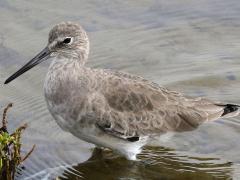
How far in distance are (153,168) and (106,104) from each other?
104cm

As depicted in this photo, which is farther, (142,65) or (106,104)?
(142,65)

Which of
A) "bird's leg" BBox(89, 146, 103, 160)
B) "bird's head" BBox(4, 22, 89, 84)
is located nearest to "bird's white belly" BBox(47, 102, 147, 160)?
"bird's leg" BBox(89, 146, 103, 160)

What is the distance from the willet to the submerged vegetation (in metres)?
0.97

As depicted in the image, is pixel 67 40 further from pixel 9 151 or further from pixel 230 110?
pixel 230 110

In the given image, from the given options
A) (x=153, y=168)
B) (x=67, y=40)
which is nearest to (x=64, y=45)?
(x=67, y=40)

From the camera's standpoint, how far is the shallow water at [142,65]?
8922 mm

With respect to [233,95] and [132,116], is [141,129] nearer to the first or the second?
[132,116]

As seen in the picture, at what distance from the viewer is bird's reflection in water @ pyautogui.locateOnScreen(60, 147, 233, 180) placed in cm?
876

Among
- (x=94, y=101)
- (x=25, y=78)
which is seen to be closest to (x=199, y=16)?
(x=25, y=78)

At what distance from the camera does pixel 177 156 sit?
9133 mm

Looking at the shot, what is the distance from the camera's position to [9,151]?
302 inches

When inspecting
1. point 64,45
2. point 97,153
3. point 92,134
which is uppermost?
point 64,45

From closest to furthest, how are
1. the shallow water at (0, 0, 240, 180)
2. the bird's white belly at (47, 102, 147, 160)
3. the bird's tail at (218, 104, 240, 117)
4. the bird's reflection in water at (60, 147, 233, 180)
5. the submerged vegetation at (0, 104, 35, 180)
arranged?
the submerged vegetation at (0, 104, 35, 180)
the bird's white belly at (47, 102, 147, 160)
the bird's reflection in water at (60, 147, 233, 180)
the shallow water at (0, 0, 240, 180)
the bird's tail at (218, 104, 240, 117)

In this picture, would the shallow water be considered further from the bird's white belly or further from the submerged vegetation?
the submerged vegetation
